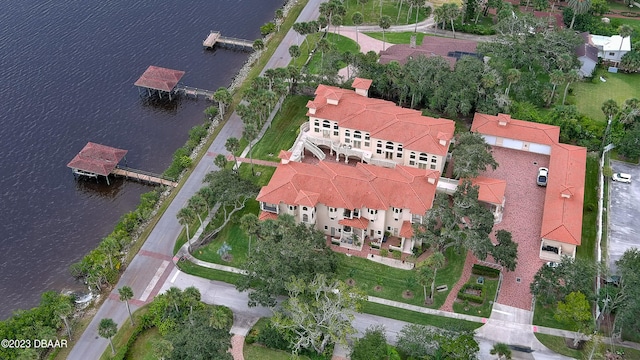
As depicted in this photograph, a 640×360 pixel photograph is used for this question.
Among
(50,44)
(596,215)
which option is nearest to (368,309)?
(596,215)

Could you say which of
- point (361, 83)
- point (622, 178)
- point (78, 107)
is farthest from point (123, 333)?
point (622, 178)

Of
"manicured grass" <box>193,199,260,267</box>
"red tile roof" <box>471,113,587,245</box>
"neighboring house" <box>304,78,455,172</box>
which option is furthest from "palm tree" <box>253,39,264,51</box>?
"red tile roof" <box>471,113,587,245</box>

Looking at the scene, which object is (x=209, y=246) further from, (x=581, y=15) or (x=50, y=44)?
(x=581, y=15)

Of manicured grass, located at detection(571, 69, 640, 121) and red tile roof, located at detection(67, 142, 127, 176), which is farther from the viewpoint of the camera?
manicured grass, located at detection(571, 69, 640, 121)

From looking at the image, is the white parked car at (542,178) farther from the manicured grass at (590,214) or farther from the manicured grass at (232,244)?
the manicured grass at (232,244)

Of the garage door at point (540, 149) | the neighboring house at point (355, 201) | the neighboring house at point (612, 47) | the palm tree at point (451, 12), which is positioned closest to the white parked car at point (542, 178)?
the garage door at point (540, 149)

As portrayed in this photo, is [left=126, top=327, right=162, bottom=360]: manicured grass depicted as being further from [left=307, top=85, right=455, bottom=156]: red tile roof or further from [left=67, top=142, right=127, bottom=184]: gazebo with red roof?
[left=307, top=85, right=455, bottom=156]: red tile roof

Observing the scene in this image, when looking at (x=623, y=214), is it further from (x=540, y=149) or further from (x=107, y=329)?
(x=107, y=329)
